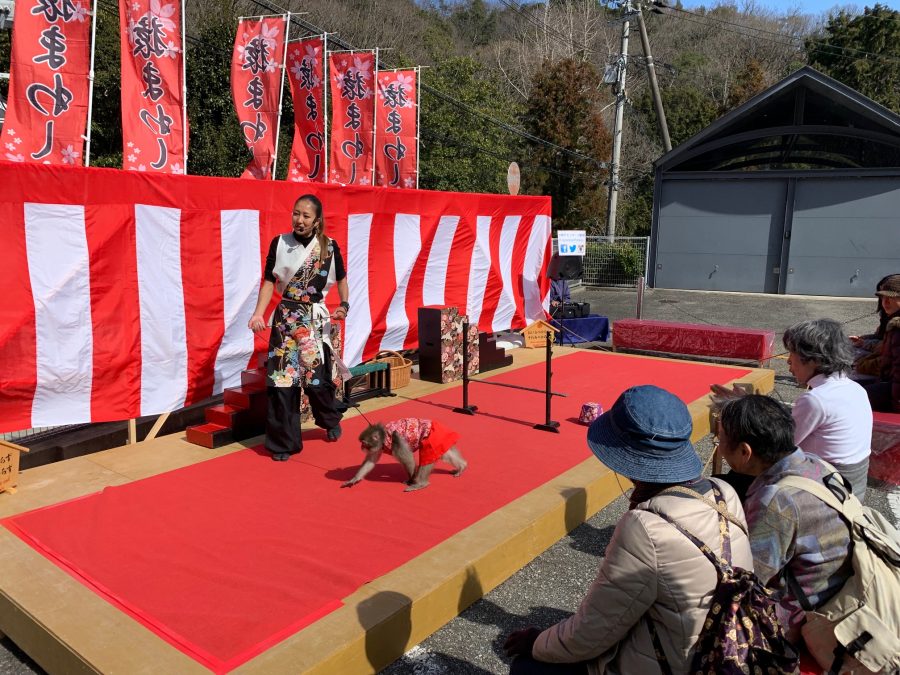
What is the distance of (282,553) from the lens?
324 cm

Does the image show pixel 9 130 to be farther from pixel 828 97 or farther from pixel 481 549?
pixel 828 97

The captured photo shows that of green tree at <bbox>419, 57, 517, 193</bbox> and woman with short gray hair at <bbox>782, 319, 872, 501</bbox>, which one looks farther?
green tree at <bbox>419, 57, 517, 193</bbox>

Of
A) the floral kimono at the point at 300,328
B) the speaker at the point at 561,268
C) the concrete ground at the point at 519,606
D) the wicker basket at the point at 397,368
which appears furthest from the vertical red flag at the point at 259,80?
the concrete ground at the point at 519,606

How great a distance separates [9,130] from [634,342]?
25.6ft

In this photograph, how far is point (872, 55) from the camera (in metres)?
27.4

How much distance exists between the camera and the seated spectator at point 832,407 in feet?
9.56

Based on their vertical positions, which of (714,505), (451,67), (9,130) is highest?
(451,67)

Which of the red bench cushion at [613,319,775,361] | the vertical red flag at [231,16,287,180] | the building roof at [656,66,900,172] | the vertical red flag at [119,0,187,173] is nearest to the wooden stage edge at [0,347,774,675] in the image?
the vertical red flag at [119,0,187,173]

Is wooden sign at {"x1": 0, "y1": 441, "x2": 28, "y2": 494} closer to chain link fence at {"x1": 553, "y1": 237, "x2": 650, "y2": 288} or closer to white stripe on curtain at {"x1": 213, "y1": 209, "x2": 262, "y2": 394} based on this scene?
white stripe on curtain at {"x1": 213, "y1": 209, "x2": 262, "y2": 394}

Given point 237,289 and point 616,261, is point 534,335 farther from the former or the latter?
point 616,261

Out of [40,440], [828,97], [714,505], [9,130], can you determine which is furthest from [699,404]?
[828,97]

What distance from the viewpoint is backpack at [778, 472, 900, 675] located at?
180 cm

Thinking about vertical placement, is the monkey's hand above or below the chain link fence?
below

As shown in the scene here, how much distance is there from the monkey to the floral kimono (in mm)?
894
